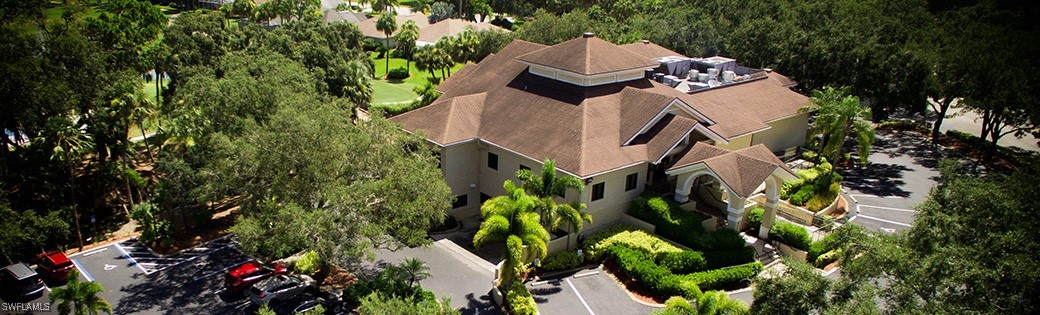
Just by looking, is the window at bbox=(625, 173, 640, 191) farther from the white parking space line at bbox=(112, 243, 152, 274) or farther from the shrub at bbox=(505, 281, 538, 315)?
the white parking space line at bbox=(112, 243, 152, 274)

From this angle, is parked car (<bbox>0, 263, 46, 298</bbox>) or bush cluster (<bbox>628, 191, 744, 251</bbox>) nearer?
parked car (<bbox>0, 263, 46, 298</bbox>)

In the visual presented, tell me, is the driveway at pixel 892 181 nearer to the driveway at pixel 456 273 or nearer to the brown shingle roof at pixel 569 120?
the brown shingle roof at pixel 569 120

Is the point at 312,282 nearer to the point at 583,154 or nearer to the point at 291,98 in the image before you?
the point at 291,98

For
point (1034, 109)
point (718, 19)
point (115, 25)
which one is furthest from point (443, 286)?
point (718, 19)

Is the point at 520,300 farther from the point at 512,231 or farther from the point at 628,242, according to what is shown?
the point at 628,242

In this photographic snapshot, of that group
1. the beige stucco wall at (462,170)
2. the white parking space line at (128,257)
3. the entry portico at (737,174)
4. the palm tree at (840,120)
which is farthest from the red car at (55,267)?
the palm tree at (840,120)

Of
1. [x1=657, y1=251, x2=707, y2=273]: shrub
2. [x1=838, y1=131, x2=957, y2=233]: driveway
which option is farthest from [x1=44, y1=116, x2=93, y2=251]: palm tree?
[x1=838, y1=131, x2=957, y2=233]: driveway
